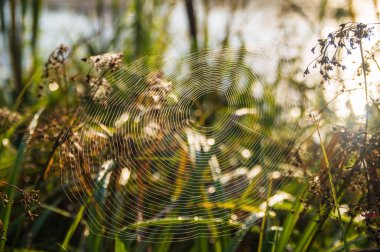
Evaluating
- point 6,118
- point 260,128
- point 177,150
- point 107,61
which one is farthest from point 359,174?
point 260,128

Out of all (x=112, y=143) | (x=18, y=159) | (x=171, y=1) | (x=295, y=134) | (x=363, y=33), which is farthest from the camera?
(x=171, y=1)

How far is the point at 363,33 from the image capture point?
5.77 feet

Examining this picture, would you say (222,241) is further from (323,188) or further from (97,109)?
(97,109)

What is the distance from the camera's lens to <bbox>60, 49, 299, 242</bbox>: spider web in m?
2.48

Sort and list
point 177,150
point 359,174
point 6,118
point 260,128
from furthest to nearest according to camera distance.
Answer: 1. point 260,128
2. point 177,150
3. point 6,118
4. point 359,174

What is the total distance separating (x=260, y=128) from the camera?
4156 mm

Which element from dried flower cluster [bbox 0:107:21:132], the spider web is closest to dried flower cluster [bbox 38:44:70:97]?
the spider web

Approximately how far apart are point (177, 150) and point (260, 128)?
3.63 feet

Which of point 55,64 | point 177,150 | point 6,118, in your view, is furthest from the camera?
point 177,150

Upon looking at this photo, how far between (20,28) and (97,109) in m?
1.65

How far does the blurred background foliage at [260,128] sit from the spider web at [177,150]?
0.08 metres

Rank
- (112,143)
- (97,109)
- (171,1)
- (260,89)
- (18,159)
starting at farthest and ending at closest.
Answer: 1. (171,1)
2. (260,89)
3. (97,109)
4. (112,143)
5. (18,159)

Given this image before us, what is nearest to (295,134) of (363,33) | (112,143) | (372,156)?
(112,143)

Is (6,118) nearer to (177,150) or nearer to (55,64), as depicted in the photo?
(55,64)
